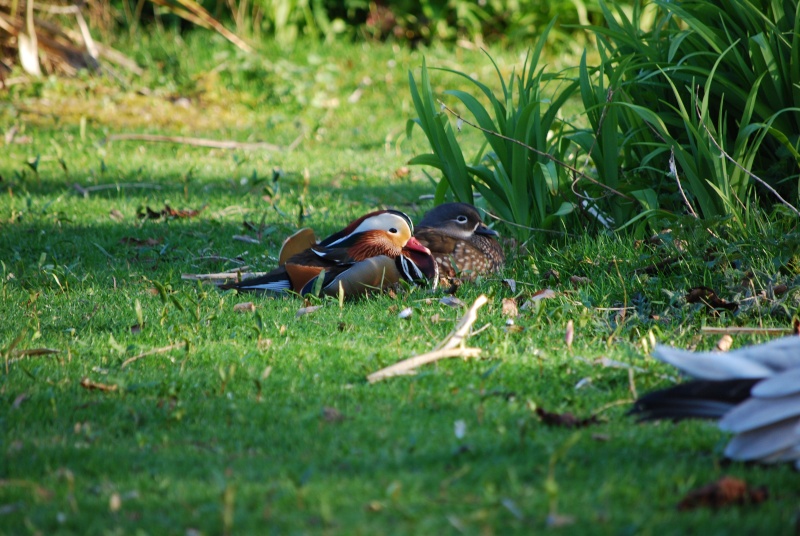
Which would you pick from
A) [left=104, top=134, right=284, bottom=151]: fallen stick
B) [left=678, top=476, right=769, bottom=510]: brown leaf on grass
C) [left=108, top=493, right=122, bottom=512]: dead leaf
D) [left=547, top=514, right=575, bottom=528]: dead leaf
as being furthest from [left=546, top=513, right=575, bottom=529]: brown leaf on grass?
[left=104, top=134, right=284, bottom=151]: fallen stick

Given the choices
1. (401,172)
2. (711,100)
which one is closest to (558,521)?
(711,100)

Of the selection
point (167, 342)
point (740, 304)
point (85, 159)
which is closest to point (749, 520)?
point (740, 304)

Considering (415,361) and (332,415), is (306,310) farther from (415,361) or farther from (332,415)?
(332,415)

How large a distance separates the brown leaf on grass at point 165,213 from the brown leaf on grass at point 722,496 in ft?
15.5

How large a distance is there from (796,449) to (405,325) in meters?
1.99

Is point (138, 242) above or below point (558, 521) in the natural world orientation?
below

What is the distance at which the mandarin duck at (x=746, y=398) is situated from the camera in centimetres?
237

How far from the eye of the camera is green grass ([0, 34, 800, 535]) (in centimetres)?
231

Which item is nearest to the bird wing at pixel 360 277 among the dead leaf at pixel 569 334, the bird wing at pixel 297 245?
the bird wing at pixel 297 245

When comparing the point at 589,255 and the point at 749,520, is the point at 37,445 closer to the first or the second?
the point at 749,520

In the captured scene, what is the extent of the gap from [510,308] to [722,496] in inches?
79.5

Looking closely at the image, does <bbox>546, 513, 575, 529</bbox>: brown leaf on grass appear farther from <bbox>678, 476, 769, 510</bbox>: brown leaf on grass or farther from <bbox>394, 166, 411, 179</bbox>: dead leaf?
<bbox>394, 166, 411, 179</bbox>: dead leaf

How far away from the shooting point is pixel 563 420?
9.46 ft

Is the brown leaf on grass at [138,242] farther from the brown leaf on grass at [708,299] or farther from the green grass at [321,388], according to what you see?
the brown leaf on grass at [708,299]
